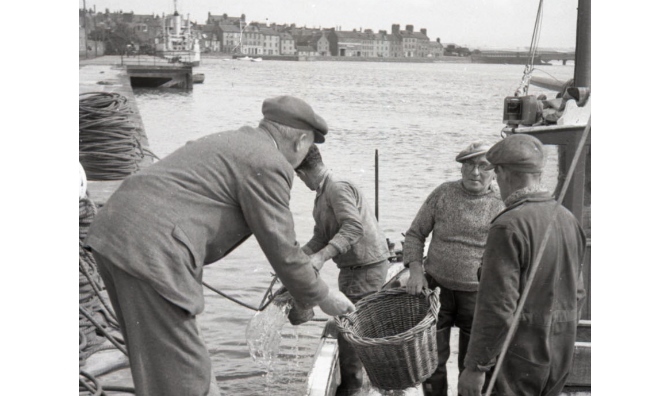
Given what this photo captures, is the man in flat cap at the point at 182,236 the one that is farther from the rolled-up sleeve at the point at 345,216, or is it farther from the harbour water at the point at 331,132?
the harbour water at the point at 331,132

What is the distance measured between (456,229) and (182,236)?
1.70m

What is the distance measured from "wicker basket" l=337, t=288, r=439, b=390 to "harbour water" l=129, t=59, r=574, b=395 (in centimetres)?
107

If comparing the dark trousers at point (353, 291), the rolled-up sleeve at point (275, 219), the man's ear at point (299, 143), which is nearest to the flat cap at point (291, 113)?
the man's ear at point (299, 143)

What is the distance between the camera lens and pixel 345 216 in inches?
152

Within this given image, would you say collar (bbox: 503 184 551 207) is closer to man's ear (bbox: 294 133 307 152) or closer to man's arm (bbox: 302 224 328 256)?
man's ear (bbox: 294 133 307 152)

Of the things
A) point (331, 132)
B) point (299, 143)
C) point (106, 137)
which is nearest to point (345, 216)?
point (299, 143)

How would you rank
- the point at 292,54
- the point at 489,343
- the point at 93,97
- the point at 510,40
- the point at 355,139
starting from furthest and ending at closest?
the point at 355,139, the point at 292,54, the point at 93,97, the point at 510,40, the point at 489,343

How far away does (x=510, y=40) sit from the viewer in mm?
5863

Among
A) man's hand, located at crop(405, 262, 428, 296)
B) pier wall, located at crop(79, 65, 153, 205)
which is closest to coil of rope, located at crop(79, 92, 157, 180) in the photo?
pier wall, located at crop(79, 65, 153, 205)

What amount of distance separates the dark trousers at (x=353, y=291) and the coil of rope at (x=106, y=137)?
2.93 metres

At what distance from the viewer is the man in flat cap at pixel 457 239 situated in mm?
3688
